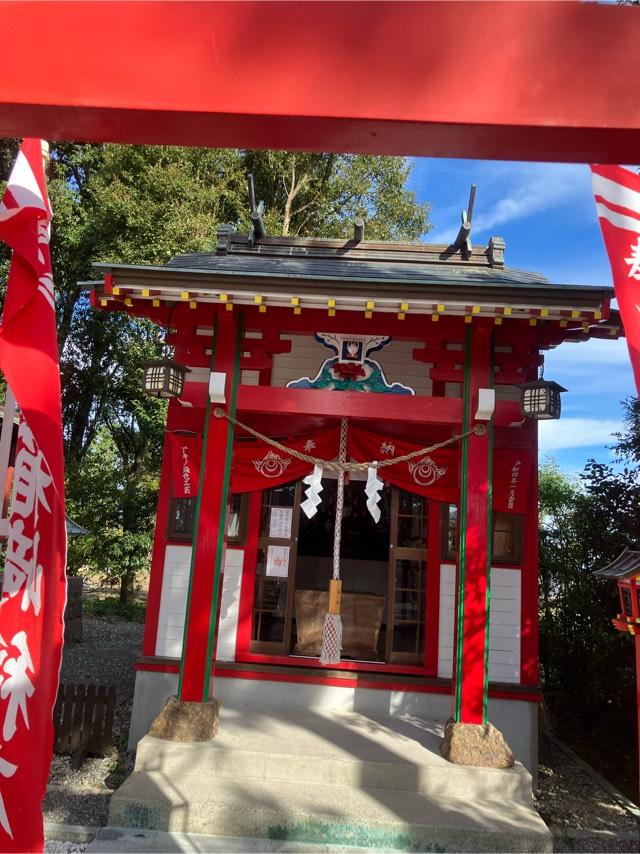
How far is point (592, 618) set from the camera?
7.45 meters

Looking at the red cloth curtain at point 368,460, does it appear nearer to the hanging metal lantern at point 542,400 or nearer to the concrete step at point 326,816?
the hanging metal lantern at point 542,400

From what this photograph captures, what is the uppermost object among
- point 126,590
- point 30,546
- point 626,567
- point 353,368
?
point 353,368

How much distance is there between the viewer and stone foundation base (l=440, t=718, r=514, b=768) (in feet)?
16.7

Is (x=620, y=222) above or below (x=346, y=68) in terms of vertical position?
above

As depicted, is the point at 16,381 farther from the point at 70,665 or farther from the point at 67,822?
the point at 70,665

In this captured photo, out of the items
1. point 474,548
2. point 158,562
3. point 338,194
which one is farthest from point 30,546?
point 338,194

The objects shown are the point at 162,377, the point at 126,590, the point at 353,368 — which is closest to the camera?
the point at 162,377

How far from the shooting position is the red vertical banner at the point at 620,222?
2760mm

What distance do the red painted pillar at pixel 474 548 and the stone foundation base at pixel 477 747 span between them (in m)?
0.09

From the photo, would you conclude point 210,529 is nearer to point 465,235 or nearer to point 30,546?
point 30,546

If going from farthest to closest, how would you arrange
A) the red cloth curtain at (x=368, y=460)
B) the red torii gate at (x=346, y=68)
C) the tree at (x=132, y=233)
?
the tree at (x=132, y=233) → the red cloth curtain at (x=368, y=460) → the red torii gate at (x=346, y=68)

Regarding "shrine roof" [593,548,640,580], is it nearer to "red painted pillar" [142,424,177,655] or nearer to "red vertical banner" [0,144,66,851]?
"red vertical banner" [0,144,66,851]

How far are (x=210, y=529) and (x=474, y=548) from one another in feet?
8.11

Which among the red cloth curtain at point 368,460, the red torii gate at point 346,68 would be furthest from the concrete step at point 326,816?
the red torii gate at point 346,68
